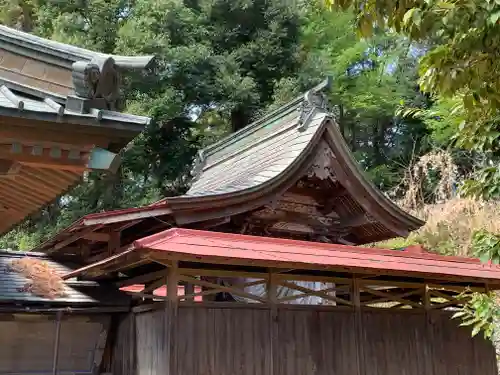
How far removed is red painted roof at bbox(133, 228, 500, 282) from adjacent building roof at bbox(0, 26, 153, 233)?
171cm

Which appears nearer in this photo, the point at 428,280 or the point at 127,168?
the point at 428,280

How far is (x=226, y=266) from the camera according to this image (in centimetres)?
718

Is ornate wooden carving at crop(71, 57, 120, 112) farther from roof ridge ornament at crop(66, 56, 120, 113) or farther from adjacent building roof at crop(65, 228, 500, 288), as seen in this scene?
adjacent building roof at crop(65, 228, 500, 288)

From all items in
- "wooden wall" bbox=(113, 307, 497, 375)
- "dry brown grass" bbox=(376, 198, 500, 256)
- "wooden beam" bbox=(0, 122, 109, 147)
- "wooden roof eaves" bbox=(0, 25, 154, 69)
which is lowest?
"wooden wall" bbox=(113, 307, 497, 375)

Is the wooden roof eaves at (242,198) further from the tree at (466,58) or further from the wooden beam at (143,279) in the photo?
the tree at (466,58)

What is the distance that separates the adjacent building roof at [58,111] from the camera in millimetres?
3783

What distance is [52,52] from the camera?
446 cm

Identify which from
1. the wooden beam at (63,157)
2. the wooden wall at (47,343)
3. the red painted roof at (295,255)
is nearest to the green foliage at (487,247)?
the red painted roof at (295,255)

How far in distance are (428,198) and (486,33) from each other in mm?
17599

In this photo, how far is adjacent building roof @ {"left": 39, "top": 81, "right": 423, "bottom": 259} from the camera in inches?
297

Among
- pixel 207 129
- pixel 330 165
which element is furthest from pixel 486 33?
pixel 207 129

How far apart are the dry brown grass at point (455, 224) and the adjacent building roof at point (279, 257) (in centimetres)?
732

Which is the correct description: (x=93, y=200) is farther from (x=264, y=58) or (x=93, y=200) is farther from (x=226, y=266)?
(x=226, y=266)

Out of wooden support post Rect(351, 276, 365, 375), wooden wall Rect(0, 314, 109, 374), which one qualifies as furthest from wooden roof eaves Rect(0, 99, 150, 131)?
wooden support post Rect(351, 276, 365, 375)
